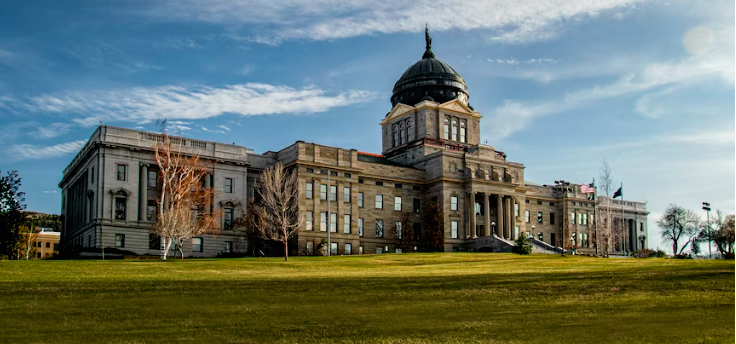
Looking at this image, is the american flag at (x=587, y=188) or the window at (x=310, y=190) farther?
the american flag at (x=587, y=188)

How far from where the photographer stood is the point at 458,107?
321 ft

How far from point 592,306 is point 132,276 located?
20.8m

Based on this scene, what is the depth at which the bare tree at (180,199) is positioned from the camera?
5756 cm

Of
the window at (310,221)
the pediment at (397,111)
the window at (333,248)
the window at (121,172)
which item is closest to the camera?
the window at (121,172)

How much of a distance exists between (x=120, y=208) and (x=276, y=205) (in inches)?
595

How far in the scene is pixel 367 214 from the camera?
272 feet

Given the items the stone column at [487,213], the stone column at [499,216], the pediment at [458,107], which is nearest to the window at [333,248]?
the stone column at [487,213]

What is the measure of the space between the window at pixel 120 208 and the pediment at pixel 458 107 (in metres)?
43.3

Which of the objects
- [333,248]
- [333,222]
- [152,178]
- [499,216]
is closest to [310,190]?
[333,222]

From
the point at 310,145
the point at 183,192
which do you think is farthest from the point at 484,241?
the point at 183,192

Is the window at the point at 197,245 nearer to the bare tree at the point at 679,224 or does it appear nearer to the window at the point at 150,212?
the window at the point at 150,212

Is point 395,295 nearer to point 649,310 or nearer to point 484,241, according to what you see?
point 649,310

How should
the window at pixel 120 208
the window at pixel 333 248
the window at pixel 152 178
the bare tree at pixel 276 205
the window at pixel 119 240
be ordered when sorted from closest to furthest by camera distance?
1. the bare tree at pixel 276 205
2. the window at pixel 119 240
3. the window at pixel 120 208
4. the window at pixel 152 178
5. the window at pixel 333 248

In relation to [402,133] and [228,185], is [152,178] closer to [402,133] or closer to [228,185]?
[228,185]
